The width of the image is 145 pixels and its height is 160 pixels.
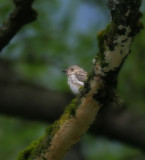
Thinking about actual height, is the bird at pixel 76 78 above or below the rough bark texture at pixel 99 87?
above

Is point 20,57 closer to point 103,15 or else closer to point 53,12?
point 53,12

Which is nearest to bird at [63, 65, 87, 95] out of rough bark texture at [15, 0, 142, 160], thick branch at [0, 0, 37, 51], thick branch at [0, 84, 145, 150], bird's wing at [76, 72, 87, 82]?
bird's wing at [76, 72, 87, 82]

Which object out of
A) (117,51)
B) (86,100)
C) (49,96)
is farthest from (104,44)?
(49,96)

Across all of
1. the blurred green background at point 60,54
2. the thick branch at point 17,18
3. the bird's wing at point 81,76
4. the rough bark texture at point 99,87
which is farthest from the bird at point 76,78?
the blurred green background at point 60,54

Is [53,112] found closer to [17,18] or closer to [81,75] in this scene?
[81,75]

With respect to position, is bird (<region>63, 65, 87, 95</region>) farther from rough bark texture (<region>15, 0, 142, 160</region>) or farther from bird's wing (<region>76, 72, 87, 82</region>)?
rough bark texture (<region>15, 0, 142, 160</region>)

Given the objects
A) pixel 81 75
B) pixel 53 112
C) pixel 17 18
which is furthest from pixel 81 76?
pixel 53 112

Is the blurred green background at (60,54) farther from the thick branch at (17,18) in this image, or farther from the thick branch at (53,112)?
the thick branch at (17,18)
